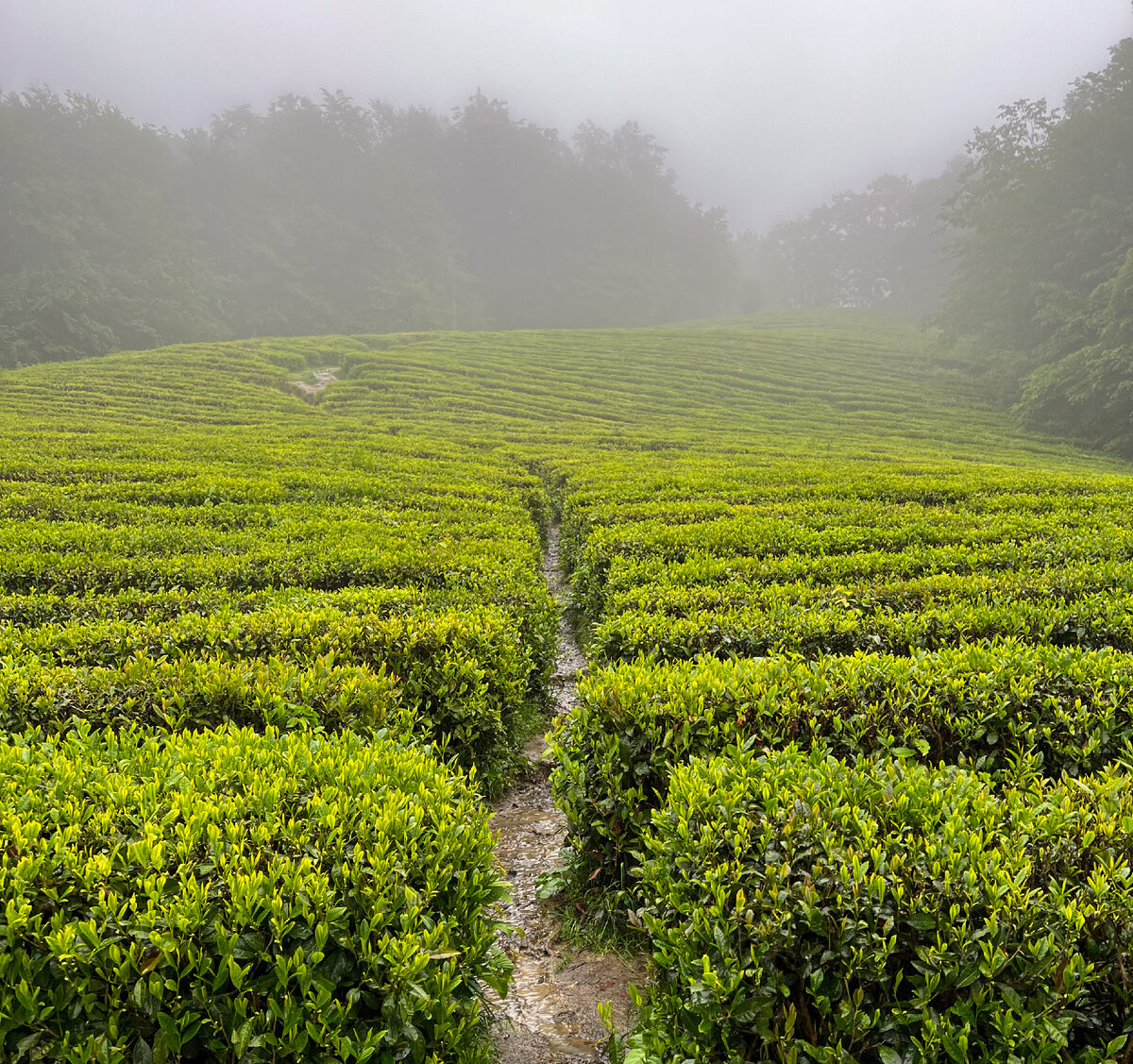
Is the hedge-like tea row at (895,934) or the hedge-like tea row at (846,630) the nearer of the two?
the hedge-like tea row at (895,934)

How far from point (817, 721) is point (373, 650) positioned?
12.9 ft

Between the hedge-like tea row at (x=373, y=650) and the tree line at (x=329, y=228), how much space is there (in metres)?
48.6

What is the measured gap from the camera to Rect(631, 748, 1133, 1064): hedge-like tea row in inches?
101

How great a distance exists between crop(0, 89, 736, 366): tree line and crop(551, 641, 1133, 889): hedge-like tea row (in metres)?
52.8

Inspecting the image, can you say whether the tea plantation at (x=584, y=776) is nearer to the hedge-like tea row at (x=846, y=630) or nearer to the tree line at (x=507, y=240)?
the hedge-like tea row at (x=846, y=630)

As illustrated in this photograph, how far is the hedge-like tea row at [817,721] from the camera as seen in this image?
4.43 m

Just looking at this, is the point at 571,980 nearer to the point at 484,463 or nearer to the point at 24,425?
the point at 484,463

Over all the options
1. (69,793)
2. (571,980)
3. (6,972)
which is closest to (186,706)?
(69,793)

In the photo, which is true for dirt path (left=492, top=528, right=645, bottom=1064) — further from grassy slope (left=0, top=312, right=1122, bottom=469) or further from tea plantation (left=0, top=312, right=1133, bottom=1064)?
grassy slope (left=0, top=312, right=1122, bottom=469)

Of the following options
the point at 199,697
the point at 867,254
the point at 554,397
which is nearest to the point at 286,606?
the point at 199,697

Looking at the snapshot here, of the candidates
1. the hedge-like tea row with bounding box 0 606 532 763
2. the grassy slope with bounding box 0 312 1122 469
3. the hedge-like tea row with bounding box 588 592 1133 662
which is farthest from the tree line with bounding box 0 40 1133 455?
the hedge-like tea row with bounding box 0 606 532 763

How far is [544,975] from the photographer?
390 centimetres

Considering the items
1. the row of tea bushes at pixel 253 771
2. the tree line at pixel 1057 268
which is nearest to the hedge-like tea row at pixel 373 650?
the row of tea bushes at pixel 253 771

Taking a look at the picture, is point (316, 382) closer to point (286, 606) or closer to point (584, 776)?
point (286, 606)
